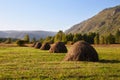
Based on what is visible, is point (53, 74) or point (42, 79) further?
point (53, 74)

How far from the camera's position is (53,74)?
20.1 metres

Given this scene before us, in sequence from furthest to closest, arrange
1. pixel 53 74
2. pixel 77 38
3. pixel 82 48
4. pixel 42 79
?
pixel 77 38 < pixel 82 48 < pixel 53 74 < pixel 42 79

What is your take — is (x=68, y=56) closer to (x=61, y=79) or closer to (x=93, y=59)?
(x=93, y=59)

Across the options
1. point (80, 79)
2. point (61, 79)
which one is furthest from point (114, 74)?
point (61, 79)

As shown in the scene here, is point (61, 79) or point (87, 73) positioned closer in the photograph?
point (61, 79)

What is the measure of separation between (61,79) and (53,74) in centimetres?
213

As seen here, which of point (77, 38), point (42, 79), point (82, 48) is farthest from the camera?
point (77, 38)

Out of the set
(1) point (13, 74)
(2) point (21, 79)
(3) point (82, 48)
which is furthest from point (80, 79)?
(3) point (82, 48)

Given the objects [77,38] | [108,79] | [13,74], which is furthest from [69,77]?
[77,38]

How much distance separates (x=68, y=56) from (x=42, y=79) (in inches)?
547

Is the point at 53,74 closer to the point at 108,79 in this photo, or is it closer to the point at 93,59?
the point at 108,79

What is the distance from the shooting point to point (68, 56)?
31734 mm

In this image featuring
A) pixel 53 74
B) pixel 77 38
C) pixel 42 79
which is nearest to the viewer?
pixel 42 79

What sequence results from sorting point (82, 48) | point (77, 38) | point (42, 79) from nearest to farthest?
point (42, 79)
point (82, 48)
point (77, 38)
